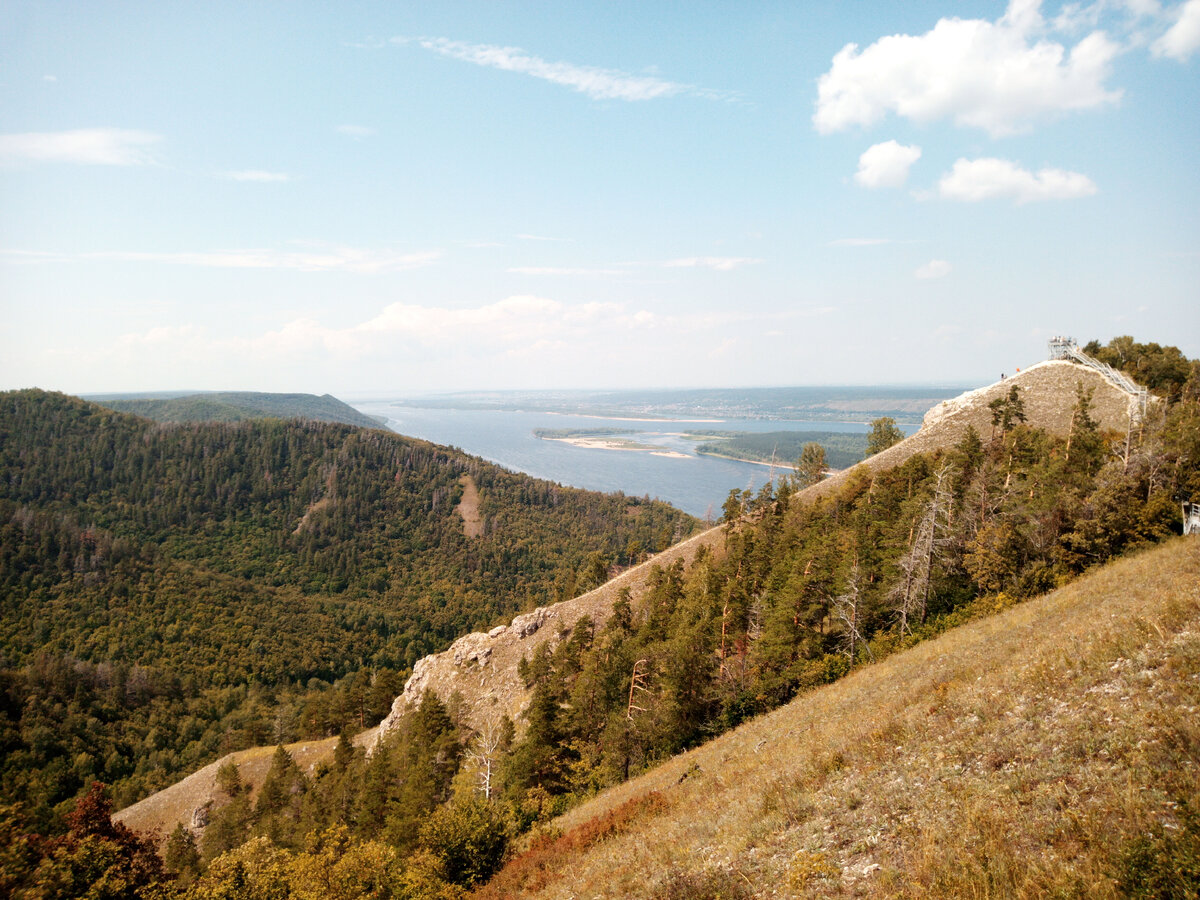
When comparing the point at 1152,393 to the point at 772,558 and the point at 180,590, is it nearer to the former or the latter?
the point at 772,558

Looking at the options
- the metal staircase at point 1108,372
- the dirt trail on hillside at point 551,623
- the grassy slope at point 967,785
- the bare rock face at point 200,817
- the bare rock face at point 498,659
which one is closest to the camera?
the grassy slope at point 967,785

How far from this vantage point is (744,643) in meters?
38.0

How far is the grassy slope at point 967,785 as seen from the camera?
8.04 m

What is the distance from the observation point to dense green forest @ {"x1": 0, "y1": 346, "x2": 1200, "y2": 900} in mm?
20391

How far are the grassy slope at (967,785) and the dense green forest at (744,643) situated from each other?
945 cm

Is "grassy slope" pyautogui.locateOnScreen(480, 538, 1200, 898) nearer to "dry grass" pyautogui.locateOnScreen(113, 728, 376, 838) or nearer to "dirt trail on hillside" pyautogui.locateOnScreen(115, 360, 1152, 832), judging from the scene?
"dirt trail on hillside" pyautogui.locateOnScreen(115, 360, 1152, 832)

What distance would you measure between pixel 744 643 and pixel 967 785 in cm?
2861

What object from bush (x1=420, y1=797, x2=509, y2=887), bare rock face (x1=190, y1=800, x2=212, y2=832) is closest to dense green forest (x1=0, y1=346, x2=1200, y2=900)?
bush (x1=420, y1=797, x2=509, y2=887)

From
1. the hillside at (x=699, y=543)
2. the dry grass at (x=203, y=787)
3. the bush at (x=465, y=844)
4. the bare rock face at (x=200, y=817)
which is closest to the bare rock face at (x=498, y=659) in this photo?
the hillside at (x=699, y=543)

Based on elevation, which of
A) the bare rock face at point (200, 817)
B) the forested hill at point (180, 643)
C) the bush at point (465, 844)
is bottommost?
the forested hill at point (180, 643)

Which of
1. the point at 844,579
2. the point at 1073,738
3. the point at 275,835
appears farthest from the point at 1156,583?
the point at 275,835

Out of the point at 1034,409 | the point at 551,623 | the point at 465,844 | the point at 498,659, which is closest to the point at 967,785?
the point at 465,844

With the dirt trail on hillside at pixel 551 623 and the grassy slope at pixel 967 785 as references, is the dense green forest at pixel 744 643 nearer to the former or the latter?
the dirt trail on hillside at pixel 551 623

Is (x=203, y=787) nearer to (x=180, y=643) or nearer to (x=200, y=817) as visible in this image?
(x=200, y=817)
